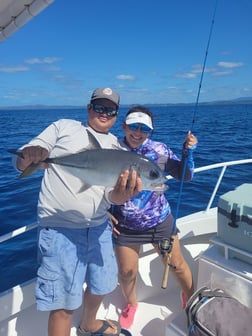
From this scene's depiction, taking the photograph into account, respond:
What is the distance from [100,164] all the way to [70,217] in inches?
16.8

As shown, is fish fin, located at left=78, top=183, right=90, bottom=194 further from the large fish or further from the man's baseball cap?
the man's baseball cap

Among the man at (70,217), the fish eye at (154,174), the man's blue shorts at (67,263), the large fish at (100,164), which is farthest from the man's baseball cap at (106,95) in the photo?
the man's blue shorts at (67,263)

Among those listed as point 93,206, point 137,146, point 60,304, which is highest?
point 137,146

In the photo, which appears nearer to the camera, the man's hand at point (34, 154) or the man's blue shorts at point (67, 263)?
the man's hand at point (34, 154)

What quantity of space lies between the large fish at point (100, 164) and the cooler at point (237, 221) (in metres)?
0.71

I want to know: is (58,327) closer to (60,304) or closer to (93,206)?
(60,304)

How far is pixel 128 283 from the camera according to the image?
9.21 feet

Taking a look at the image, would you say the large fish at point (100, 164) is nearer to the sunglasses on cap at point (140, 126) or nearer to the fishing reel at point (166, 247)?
the sunglasses on cap at point (140, 126)

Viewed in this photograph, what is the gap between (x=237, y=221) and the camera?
Result: 2.25 metres

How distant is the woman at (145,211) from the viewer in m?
2.45

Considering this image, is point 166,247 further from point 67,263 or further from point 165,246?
point 67,263

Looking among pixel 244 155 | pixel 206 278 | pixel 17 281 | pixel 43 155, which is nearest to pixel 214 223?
pixel 206 278

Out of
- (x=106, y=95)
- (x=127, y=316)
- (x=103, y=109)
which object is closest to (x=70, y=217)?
(x=103, y=109)

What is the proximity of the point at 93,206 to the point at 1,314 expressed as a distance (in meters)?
1.22
